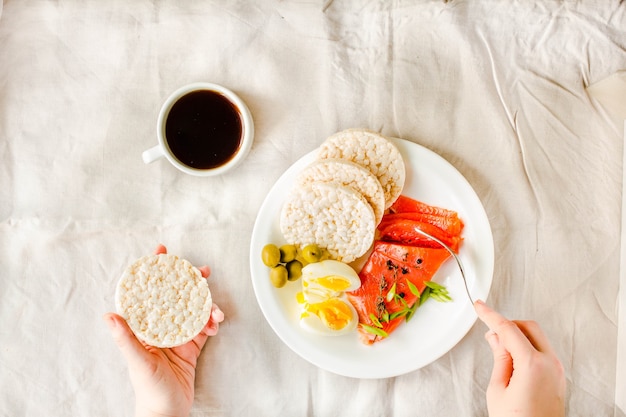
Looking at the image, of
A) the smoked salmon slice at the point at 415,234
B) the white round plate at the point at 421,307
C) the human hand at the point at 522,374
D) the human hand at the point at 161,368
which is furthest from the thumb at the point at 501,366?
the human hand at the point at 161,368

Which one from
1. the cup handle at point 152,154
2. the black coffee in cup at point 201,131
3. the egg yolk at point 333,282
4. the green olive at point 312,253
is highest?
the black coffee in cup at point 201,131

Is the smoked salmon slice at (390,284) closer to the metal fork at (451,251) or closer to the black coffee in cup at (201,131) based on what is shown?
the metal fork at (451,251)

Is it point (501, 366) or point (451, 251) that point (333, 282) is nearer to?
point (451, 251)

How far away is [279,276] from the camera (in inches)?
47.7

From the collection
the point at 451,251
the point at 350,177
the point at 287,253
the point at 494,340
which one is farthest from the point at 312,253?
the point at 494,340

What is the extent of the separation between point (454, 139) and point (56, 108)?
0.97 meters

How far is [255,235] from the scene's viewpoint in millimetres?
1246

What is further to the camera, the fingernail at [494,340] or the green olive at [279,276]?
the green olive at [279,276]

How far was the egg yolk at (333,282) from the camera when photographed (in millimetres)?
1186

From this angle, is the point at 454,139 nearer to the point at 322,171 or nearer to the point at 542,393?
the point at 322,171

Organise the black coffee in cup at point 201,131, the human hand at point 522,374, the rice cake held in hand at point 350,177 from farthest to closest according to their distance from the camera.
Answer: the black coffee in cup at point 201,131, the rice cake held in hand at point 350,177, the human hand at point 522,374

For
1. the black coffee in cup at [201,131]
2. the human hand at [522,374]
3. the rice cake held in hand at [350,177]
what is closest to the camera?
the human hand at [522,374]

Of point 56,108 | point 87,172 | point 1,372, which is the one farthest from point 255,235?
point 1,372

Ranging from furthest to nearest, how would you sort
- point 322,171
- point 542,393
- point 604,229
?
point 604,229, point 322,171, point 542,393
